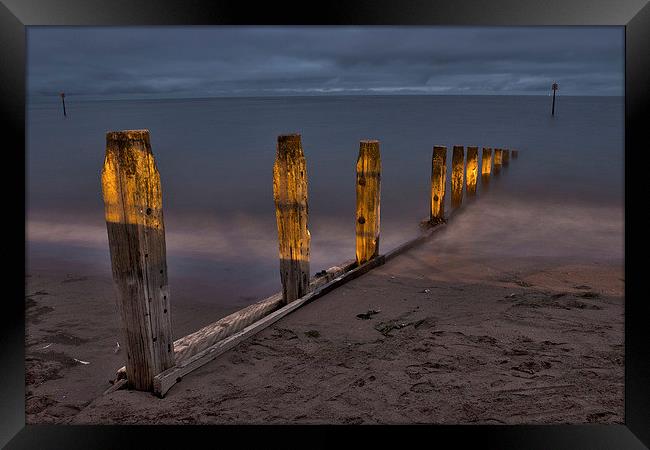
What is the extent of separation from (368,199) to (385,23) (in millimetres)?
4616

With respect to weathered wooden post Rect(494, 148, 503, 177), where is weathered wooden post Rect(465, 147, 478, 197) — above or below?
below

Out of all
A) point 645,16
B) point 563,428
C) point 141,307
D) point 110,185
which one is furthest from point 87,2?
point 563,428

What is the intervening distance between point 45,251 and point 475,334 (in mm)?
7070

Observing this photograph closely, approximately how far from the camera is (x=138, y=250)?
3322 millimetres

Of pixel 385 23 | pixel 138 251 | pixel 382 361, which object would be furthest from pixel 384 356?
pixel 385 23

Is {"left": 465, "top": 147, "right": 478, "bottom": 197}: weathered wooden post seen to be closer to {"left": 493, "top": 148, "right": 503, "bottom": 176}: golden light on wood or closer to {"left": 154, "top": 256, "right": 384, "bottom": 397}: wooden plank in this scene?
{"left": 493, "top": 148, "right": 503, "bottom": 176}: golden light on wood

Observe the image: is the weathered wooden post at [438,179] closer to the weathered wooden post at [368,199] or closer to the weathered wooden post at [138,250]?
the weathered wooden post at [368,199]

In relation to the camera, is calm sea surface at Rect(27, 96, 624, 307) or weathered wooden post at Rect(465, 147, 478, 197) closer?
calm sea surface at Rect(27, 96, 624, 307)

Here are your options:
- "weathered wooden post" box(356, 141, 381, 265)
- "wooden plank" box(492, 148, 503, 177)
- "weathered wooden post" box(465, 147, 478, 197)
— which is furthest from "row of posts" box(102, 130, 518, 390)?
"wooden plank" box(492, 148, 503, 177)

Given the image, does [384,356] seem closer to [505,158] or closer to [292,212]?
[292,212]

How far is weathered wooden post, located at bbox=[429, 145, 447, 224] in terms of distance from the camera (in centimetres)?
991

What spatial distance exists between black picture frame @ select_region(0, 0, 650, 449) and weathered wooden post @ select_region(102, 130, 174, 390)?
0.92m

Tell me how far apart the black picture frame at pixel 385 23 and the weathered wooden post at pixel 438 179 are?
7.40m

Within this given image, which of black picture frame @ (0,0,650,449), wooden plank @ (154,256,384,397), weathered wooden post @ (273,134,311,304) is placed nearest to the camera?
black picture frame @ (0,0,650,449)
